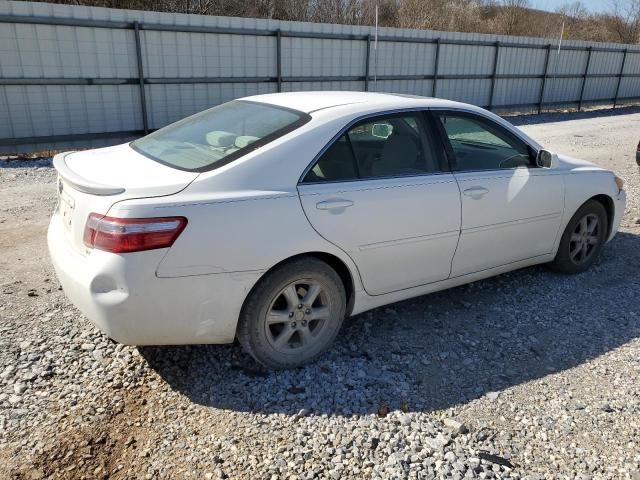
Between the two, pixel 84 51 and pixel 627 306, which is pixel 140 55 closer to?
pixel 84 51

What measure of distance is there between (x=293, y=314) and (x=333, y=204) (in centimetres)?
69

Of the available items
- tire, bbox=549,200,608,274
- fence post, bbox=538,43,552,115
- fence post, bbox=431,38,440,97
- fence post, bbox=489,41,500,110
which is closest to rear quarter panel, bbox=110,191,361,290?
tire, bbox=549,200,608,274

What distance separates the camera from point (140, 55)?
1068cm

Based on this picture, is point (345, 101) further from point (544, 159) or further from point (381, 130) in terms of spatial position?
point (544, 159)

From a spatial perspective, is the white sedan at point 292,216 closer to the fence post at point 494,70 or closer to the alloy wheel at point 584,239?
the alloy wheel at point 584,239

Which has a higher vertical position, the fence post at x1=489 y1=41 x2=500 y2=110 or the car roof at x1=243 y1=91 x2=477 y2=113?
the car roof at x1=243 y1=91 x2=477 y2=113

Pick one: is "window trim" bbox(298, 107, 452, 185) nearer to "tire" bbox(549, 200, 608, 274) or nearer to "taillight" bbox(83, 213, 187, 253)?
"taillight" bbox(83, 213, 187, 253)

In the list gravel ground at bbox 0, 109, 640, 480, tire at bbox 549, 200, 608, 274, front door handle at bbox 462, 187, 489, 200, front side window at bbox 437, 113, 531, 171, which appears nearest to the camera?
gravel ground at bbox 0, 109, 640, 480

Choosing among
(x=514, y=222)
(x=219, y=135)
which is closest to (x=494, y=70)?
(x=514, y=222)

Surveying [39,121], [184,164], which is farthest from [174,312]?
[39,121]

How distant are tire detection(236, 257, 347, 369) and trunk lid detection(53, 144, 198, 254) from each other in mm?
744

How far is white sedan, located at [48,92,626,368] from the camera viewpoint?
2844 mm

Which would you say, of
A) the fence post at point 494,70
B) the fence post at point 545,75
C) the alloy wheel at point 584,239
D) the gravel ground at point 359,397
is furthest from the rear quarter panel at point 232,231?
the fence post at point 545,75

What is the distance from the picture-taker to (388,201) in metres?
3.49
